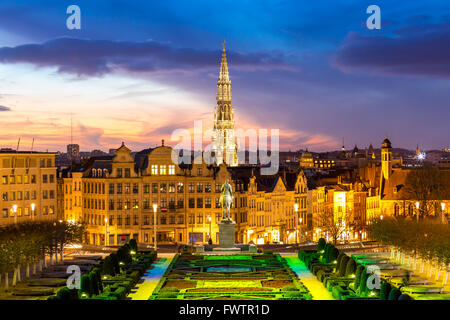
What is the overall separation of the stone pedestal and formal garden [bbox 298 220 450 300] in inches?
354

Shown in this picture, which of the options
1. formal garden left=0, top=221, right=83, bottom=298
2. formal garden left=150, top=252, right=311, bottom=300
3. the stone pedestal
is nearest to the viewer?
formal garden left=150, top=252, right=311, bottom=300

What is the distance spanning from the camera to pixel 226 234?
8669 centimetres

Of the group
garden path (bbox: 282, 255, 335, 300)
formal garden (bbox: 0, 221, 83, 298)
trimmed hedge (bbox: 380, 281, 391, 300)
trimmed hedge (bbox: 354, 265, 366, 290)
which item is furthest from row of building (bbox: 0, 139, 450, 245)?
trimmed hedge (bbox: 380, 281, 391, 300)

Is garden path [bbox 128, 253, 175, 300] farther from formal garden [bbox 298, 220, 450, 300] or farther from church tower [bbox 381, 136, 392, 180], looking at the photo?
church tower [bbox 381, 136, 392, 180]

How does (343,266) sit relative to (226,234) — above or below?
below

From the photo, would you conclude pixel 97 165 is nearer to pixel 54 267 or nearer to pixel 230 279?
pixel 54 267

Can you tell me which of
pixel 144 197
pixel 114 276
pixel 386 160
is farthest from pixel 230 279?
pixel 386 160

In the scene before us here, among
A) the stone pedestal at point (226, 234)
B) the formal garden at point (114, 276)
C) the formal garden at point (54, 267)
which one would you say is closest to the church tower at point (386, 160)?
the stone pedestal at point (226, 234)

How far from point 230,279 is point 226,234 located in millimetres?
19840

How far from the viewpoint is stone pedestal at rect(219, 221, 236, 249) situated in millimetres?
86188

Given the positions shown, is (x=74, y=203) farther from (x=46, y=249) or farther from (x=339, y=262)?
(x=339, y=262)
